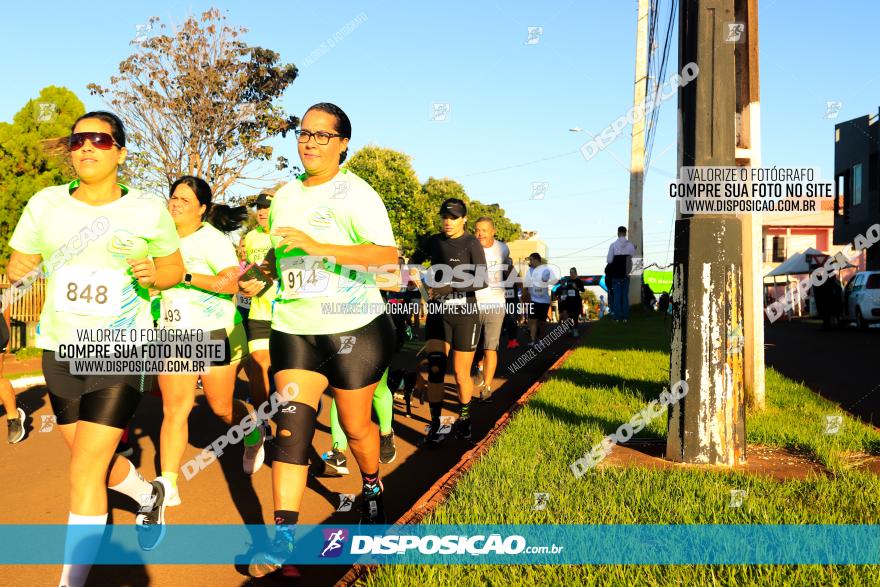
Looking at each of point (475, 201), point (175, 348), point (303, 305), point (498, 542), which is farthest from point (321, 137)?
point (475, 201)

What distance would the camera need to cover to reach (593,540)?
3877 millimetres

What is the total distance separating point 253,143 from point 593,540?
2399cm

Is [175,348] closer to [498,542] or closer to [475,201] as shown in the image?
[498,542]

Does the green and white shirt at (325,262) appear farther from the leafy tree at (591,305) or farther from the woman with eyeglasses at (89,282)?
the leafy tree at (591,305)

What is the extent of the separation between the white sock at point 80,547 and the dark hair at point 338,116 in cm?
215

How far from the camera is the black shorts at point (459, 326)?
7941 millimetres

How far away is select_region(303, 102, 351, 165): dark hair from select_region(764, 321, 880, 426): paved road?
18.1 feet

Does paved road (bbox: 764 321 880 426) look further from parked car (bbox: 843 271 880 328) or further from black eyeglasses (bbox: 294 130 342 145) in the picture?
black eyeglasses (bbox: 294 130 342 145)

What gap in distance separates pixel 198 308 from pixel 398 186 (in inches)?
2309

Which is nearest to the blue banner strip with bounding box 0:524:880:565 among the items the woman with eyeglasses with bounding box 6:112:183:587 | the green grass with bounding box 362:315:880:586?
the green grass with bounding box 362:315:880:586

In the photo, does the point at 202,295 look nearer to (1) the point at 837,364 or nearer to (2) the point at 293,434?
(2) the point at 293,434

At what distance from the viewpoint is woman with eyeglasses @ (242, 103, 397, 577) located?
13.3ft

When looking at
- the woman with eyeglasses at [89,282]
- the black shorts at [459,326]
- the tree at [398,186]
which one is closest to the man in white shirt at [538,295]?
the black shorts at [459,326]

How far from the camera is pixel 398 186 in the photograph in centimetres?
6381
